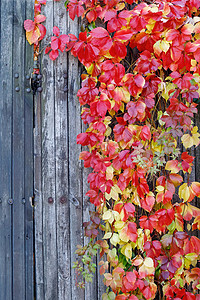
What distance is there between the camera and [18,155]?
1819 millimetres

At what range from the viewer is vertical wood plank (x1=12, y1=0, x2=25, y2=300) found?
1.77 metres

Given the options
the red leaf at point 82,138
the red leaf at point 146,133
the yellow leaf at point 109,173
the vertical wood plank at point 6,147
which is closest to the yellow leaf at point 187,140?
the red leaf at point 146,133

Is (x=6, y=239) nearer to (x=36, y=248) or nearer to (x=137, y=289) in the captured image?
(x=36, y=248)

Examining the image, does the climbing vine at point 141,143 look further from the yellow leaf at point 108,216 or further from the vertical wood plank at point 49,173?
the vertical wood plank at point 49,173

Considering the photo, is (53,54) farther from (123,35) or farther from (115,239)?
(115,239)

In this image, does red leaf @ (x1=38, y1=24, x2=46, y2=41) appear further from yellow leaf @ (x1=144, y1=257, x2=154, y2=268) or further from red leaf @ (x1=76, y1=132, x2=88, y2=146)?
yellow leaf @ (x1=144, y1=257, x2=154, y2=268)

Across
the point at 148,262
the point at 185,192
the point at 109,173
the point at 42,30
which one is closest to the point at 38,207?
the point at 109,173

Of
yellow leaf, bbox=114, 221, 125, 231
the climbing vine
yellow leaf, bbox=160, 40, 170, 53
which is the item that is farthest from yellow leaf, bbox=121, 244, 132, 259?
yellow leaf, bbox=160, 40, 170, 53

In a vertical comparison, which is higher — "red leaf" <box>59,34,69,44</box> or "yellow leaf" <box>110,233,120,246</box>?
"red leaf" <box>59,34,69,44</box>

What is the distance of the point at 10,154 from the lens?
181cm

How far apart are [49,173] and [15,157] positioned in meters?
0.25

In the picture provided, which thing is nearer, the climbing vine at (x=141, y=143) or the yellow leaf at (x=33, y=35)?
the climbing vine at (x=141, y=143)

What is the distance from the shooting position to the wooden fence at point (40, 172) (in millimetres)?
1766

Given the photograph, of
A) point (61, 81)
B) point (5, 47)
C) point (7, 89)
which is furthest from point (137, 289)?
point (5, 47)
